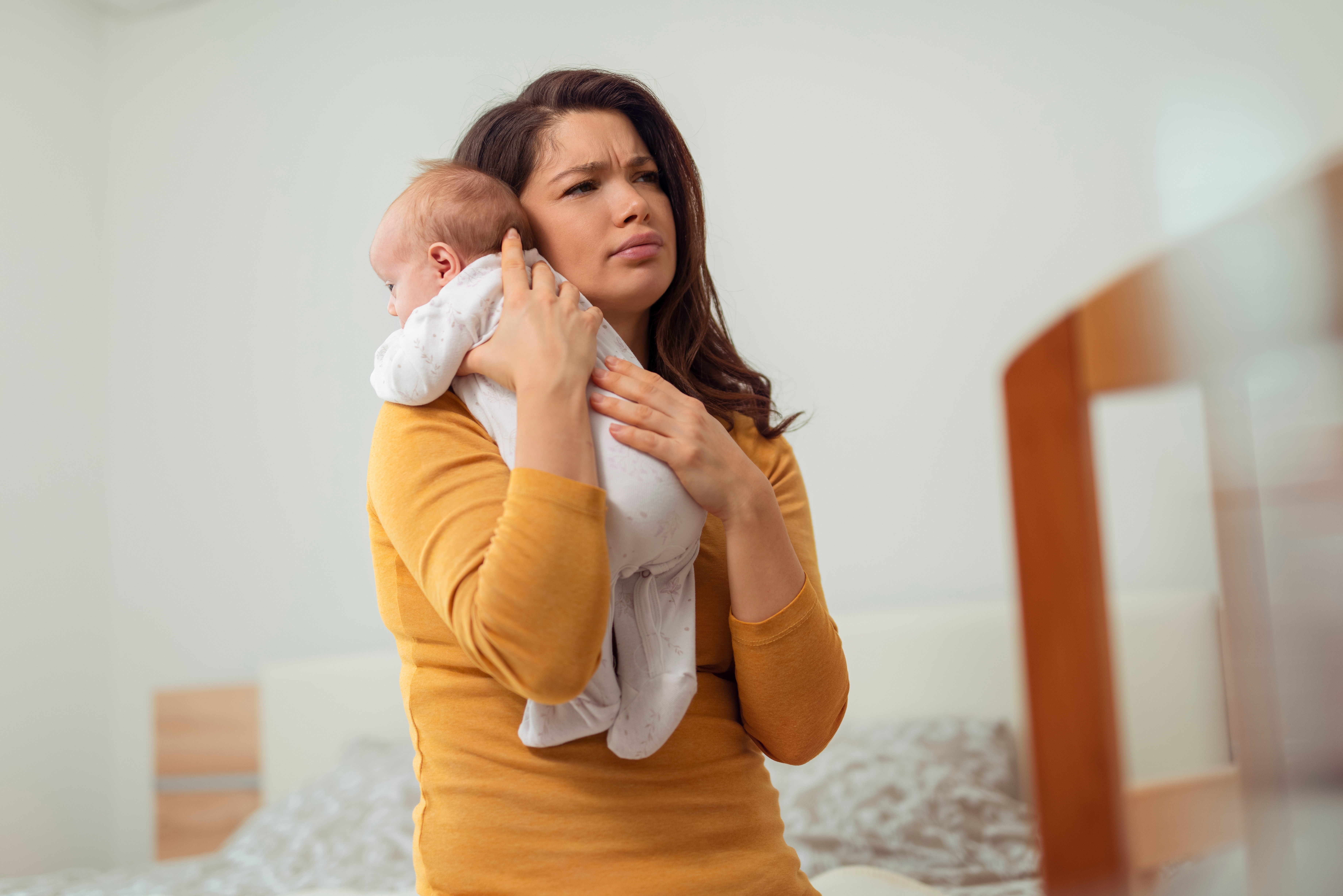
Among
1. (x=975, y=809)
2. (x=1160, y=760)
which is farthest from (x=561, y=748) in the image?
(x=975, y=809)

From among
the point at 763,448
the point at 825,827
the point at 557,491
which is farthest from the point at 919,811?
the point at 557,491

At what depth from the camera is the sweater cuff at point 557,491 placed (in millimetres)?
716

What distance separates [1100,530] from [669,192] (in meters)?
0.76

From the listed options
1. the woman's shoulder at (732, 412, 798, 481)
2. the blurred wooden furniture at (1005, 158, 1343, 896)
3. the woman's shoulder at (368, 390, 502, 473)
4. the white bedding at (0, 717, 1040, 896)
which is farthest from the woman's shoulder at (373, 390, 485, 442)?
the white bedding at (0, 717, 1040, 896)

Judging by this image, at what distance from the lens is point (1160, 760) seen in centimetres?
44

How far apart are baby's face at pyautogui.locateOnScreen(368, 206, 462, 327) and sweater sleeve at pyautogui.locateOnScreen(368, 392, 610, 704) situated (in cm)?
21

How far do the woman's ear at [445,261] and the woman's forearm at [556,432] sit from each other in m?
0.21

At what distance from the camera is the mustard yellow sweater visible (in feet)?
2.33

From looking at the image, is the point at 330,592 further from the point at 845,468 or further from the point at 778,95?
the point at 778,95

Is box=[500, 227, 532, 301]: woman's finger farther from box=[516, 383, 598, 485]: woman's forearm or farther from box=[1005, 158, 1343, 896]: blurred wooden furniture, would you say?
box=[1005, 158, 1343, 896]: blurred wooden furniture

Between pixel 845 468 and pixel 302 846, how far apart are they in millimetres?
1368

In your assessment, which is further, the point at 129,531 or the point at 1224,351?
the point at 129,531

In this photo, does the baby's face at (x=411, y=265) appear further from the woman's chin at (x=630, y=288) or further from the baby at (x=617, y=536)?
the woman's chin at (x=630, y=288)

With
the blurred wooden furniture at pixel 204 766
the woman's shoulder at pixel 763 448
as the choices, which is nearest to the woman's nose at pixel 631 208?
the woman's shoulder at pixel 763 448
